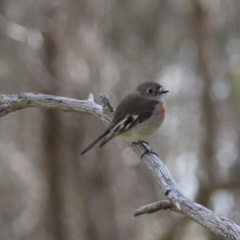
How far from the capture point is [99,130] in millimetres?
10953

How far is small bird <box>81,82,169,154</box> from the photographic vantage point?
5.65 metres

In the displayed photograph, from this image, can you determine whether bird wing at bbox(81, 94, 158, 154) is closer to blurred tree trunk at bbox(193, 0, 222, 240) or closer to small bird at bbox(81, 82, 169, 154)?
small bird at bbox(81, 82, 169, 154)

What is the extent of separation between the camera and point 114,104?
424 inches

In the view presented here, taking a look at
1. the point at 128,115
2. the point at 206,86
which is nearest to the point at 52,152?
the point at 206,86

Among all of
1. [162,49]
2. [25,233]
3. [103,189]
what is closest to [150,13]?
[162,49]

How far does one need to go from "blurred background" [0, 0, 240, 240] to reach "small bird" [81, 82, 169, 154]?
12.5 ft

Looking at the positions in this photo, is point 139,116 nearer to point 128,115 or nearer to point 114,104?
point 128,115

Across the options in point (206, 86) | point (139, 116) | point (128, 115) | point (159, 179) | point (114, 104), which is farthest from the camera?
point (206, 86)

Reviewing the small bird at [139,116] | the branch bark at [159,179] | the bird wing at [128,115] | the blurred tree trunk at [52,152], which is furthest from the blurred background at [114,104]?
the branch bark at [159,179]

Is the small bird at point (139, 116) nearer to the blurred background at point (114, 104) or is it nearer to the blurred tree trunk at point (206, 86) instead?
the blurred background at point (114, 104)

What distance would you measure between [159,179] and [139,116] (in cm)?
179

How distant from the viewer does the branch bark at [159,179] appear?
3660mm

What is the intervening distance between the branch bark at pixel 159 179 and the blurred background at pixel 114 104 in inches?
182

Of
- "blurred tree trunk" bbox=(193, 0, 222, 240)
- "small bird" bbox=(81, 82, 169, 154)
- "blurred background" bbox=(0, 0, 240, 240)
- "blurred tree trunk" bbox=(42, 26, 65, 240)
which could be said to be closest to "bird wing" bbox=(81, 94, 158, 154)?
"small bird" bbox=(81, 82, 169, 154)
